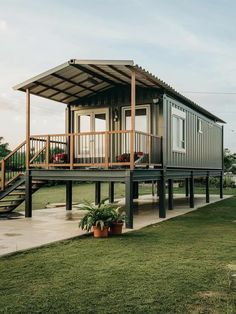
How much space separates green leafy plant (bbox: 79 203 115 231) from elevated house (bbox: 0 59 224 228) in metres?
1.20

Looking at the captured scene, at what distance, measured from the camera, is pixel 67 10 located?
14.2 meters

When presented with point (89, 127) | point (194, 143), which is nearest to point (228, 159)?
point (194, 143)

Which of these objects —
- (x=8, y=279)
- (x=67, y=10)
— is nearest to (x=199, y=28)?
(x=67, y=10)

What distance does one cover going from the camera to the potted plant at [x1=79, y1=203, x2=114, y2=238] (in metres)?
8.61

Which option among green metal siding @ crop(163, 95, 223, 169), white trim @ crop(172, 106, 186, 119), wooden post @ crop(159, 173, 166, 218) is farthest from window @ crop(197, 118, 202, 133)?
wooden post @ crop(159, 173, 166, 218)

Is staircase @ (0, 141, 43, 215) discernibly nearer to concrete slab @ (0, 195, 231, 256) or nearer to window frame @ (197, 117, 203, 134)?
concrete slab @ (0, 195, 231, 256)

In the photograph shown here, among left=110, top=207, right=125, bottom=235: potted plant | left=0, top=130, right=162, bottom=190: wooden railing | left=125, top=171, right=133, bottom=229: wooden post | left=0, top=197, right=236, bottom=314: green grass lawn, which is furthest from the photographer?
left=0, top=130, right=162, bottom=190: wooden railing

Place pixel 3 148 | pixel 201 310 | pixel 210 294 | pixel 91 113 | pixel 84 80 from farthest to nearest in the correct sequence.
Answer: pixel 3 148 → pixel 91 113 → pixel 84 80 → pixel 210 294 → pixel 201 310

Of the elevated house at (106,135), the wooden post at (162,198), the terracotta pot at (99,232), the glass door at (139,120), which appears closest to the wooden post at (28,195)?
the elevated house at (106,135)

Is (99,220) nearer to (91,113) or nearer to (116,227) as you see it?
(116,227)

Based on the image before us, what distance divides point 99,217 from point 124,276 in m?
3.48

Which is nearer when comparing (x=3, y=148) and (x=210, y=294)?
(x=210, y=294)

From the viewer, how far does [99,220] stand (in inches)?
341

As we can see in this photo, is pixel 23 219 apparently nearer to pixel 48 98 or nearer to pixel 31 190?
pixel 31 190
